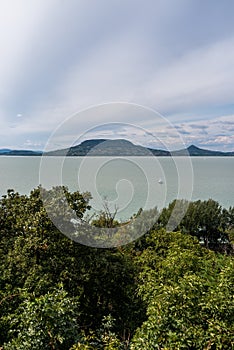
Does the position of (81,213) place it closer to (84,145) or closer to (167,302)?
(84,145)

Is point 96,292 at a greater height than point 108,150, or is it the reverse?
point 108,150

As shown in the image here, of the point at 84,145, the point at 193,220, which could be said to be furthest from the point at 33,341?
the point at 193,220

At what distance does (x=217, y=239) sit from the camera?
24.3 metres

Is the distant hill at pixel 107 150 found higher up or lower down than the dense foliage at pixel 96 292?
higher up

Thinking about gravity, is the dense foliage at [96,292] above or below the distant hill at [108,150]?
below

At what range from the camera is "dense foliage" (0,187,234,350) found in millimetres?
3943

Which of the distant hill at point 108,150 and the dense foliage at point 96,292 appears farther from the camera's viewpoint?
the distant hill at point 108,150

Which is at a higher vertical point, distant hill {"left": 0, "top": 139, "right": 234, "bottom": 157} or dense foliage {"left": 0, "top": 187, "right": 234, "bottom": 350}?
distant hill {"left": 0, "top": 139, "right": 234, "bottom": 157}

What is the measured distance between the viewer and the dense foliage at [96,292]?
3.94m

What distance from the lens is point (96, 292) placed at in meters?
7.95

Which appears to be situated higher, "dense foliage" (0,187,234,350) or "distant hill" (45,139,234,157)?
"distant hill" (45,139,234,157)

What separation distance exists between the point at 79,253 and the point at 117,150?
2733mm

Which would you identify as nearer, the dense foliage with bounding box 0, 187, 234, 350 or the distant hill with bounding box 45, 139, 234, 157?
the dense foliage with bounding box 0, 187, 234, 350

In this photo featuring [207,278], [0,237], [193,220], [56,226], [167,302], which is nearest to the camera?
[167,302]
